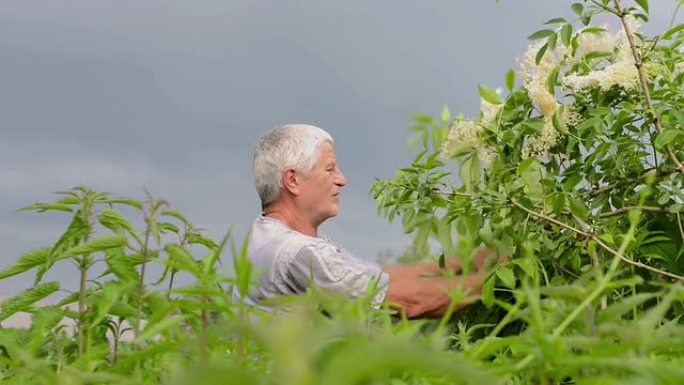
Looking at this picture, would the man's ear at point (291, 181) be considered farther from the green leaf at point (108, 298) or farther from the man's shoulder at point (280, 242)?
the green leaf at point (108, 298)

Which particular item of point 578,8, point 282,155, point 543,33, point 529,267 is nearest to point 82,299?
point 529,267

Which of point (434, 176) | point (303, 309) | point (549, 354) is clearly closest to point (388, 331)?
point (549, 354)

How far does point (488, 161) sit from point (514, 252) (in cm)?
40

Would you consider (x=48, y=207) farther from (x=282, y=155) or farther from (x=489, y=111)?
(x=282, y=155)

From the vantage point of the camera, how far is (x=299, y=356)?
0.45 metres

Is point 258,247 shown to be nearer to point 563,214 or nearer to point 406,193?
point 406,193

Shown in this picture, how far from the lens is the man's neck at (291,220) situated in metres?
4.38

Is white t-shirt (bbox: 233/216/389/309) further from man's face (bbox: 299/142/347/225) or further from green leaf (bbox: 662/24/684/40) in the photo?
green leaf (bbox: 662/24/684/40)

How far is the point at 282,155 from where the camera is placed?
4438 mm

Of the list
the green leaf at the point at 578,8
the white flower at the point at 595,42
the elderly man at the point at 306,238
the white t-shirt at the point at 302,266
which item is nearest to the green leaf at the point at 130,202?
the elderly man at the point at 306,238

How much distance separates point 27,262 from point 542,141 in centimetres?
271

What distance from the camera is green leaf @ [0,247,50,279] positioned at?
139 centimetres

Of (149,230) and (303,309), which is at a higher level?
(303,309)

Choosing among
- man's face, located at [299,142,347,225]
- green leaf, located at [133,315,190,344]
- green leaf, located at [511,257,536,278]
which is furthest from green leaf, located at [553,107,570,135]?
green leaf, located at [133,315,190,344]
